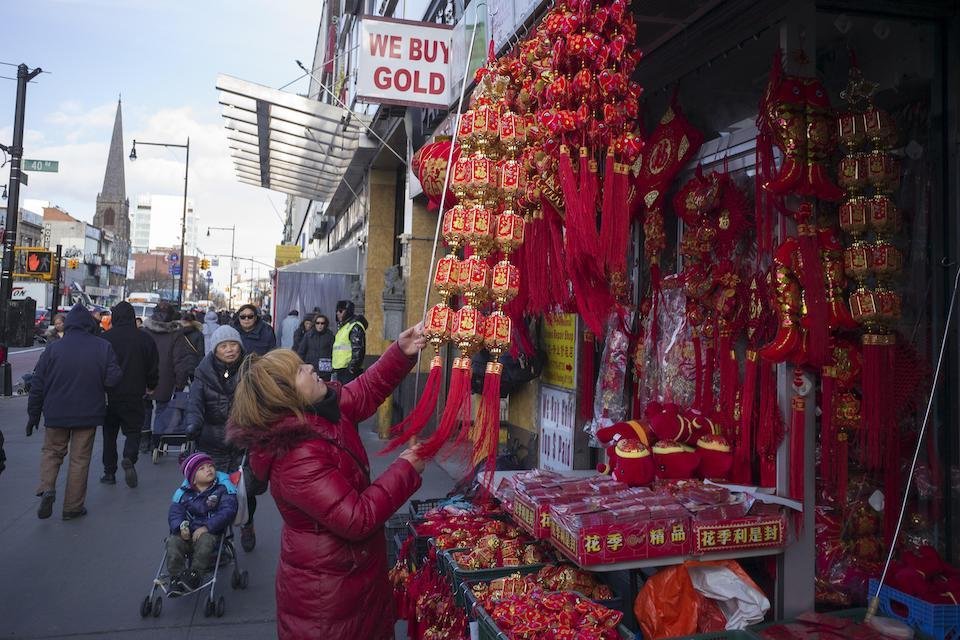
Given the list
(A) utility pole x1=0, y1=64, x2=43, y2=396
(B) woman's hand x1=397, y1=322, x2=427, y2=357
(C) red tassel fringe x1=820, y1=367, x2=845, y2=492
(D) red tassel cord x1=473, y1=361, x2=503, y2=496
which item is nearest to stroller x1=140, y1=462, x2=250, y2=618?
(B) woman's hand x1=397, y1=322, x2=427, y2=357

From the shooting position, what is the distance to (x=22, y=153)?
42.6ft

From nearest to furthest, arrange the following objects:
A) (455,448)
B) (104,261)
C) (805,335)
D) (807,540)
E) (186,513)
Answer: (455,448) → (805,335) → (807,540) → (186,513) → (104,261)

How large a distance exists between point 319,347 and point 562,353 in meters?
6.26

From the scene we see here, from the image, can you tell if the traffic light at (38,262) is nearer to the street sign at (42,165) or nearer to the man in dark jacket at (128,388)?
the street sign at (42,165)

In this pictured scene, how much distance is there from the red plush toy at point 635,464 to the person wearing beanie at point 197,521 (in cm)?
264

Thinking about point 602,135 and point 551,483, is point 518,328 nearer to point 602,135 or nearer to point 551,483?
point 551,483

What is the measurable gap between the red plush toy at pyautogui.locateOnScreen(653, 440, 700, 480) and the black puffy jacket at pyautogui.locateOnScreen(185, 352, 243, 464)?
10.8ft

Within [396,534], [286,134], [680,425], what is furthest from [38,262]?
[680,425]

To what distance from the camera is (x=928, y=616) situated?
271 centimetres

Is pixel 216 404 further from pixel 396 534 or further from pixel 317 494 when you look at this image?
pixel 317 494

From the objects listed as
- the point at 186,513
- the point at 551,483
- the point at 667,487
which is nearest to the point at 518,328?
the point at 551,483

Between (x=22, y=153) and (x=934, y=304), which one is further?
(x=22, y=153)

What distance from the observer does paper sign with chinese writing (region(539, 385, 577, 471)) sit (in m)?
4.91

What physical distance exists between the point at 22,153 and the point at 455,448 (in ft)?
45.9
